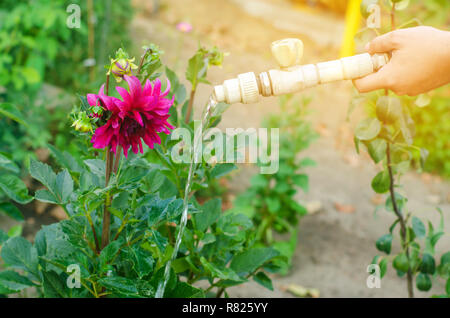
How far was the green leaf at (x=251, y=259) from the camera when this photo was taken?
1240 mm

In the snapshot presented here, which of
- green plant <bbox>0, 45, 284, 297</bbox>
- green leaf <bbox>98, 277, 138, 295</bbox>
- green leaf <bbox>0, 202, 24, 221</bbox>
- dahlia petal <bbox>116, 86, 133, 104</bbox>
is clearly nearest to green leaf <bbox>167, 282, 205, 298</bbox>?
green plant <bbox>0, 45, 284, 297</bbox>

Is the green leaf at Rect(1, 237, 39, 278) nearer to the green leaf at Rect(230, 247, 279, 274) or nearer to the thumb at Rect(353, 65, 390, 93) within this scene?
the green leaf at Rect(230, 247, 279, 274)

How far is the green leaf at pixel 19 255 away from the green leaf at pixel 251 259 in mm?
519

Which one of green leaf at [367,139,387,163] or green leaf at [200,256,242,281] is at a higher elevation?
green leaf at [367,139,387,163]

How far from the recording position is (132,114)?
846 mm

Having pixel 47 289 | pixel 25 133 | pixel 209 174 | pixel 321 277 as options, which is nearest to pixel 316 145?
pixel 321 277

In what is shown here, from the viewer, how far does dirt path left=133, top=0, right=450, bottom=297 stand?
216 cm

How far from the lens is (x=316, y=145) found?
138 inches

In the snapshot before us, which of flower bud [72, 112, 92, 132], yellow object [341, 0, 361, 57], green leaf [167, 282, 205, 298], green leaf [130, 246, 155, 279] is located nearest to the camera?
flower bud [72, 112, 92, 132]

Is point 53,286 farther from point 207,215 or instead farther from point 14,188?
point 207,215

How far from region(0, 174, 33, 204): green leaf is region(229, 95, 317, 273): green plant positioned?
3.88 ft

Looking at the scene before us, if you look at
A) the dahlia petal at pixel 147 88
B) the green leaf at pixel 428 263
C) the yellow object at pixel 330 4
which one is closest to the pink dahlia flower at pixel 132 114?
the dahlia petal at pixel 147 88

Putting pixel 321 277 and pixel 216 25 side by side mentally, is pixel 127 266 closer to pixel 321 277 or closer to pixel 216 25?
pixel 321 277
